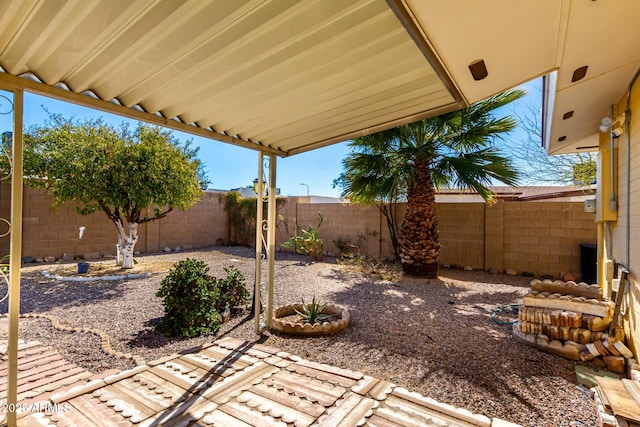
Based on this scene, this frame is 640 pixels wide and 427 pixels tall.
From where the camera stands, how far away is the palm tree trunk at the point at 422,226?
264 inches

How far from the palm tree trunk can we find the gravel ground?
1.34 ft

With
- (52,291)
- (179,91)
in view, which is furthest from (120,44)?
(52,291)

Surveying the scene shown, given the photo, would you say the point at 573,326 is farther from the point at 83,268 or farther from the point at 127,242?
the point at 83,268

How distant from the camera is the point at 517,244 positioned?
713 centimetres

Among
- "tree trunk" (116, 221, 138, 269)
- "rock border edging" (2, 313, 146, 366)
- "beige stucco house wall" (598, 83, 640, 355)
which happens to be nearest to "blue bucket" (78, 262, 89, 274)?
"tree trunk" (116, 221, 138, 269)

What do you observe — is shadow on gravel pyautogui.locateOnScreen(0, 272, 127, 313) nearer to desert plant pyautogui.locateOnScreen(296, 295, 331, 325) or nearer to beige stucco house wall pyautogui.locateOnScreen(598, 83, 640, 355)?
desert plant pyautogui.locateOnScreen(296, 295, 331, 325)

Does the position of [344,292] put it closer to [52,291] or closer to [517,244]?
[517,244]

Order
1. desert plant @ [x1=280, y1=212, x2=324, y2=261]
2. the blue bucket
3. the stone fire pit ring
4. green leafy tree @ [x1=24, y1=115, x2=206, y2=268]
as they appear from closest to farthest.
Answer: the stone fire pit ring
green leafy tree @ [x1=24, y1=115, x2=206, y2=268]
the blue bucket
desert plant @ [x1=280, y1=212, x2=324, y2=261]

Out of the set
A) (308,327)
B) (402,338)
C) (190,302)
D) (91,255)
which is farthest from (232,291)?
(91,255)

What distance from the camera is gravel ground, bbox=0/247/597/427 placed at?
240cm

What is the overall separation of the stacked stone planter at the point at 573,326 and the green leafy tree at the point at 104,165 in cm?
715

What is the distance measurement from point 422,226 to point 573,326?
12.0 ft

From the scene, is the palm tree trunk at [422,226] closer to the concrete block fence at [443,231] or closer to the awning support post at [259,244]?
the concrete block fence at [443,231]

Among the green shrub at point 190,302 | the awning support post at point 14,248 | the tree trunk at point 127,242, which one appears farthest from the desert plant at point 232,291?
the tree trunk at point 127,242
